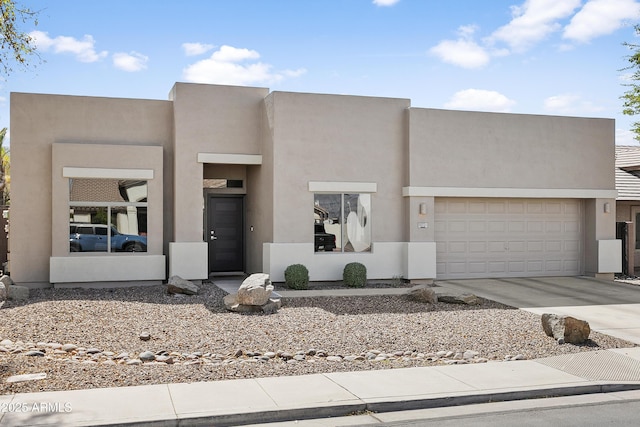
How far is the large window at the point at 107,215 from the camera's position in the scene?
16.7 meters

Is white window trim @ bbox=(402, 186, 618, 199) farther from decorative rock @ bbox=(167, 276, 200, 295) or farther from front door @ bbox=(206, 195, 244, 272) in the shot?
decorative rock @ bbox=(167, 276, 200, 295)

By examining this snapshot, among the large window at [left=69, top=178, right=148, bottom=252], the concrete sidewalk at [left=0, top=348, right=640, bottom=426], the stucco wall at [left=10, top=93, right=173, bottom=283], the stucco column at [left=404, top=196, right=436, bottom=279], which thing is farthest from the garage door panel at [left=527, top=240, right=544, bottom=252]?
the stucco wall at [left=10, top=93, right=173, bottom=283]

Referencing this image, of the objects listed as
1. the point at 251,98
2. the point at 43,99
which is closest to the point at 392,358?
the point at 251,98

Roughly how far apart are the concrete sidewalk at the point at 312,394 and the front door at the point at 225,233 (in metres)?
11.6

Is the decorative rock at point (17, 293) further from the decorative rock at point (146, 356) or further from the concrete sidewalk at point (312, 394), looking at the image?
the concrete sidewalk at point (312, 394)

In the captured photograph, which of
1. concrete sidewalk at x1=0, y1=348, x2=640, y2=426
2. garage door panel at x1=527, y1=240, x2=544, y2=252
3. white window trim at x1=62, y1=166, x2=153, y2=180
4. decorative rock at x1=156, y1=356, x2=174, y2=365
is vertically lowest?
concrete sidewalk at x1=0, y1=348, x2=640, y2=426

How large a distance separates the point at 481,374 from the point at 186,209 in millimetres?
Answer: 10455

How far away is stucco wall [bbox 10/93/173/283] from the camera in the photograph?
16.8m

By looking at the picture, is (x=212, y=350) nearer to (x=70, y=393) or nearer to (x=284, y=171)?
(x=70, y=393)

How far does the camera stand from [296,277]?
53.5 ft

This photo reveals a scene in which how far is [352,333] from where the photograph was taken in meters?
11.3

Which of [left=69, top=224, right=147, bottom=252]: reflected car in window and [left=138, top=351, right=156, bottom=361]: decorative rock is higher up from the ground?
[left=69, top=224, right=147, bottom=252]: reflected car in window

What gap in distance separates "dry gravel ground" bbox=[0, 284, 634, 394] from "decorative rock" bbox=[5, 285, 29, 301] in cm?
19

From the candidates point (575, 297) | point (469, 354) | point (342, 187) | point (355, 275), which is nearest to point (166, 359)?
point (469, 354)
